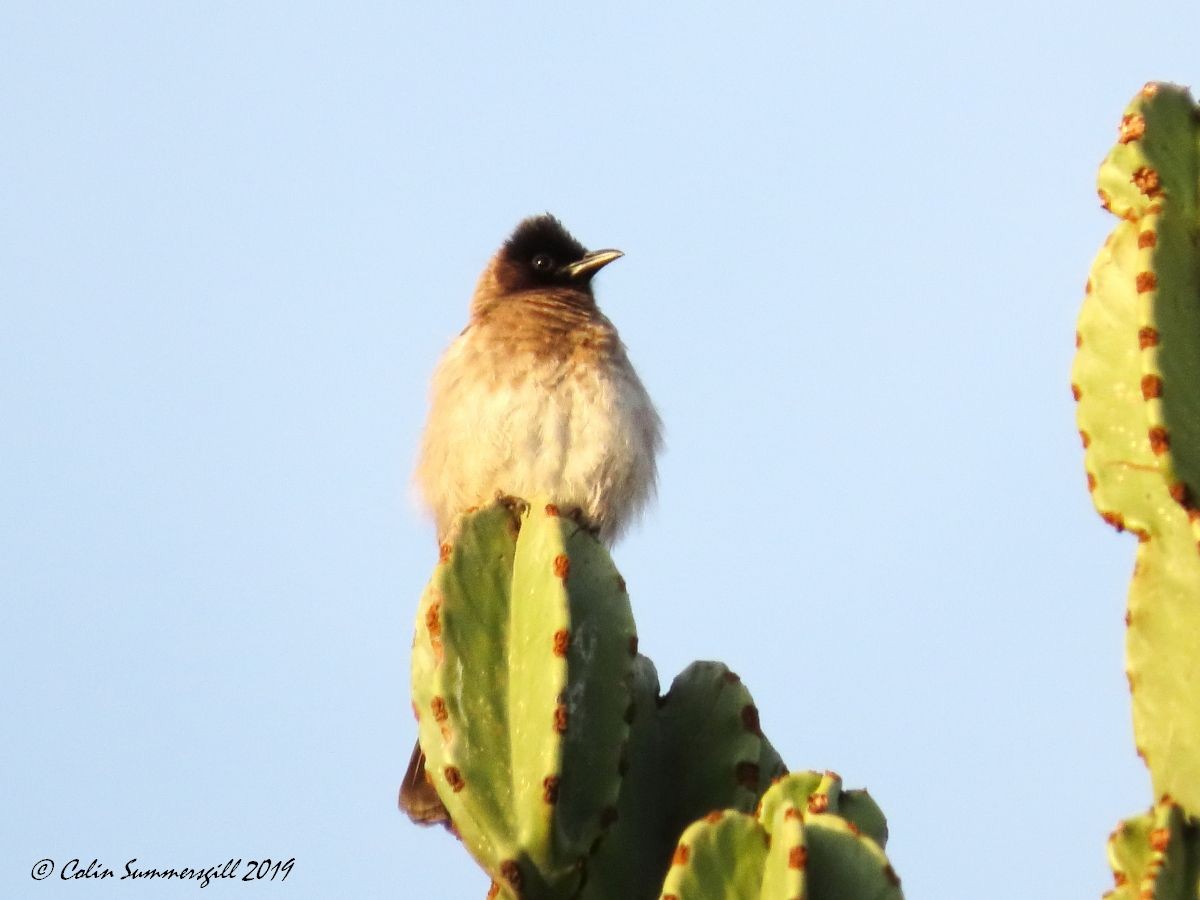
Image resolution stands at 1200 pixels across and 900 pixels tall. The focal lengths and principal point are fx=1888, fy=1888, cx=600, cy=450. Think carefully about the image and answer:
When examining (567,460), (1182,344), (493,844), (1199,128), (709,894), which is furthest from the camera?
(567,460)

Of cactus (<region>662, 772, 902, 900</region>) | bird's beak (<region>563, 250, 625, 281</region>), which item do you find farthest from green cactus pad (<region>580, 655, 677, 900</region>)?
bird's beak (<region>563, 250, 625, 281</region>)

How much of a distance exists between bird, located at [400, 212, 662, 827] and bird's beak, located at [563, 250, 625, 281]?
0.57 metres

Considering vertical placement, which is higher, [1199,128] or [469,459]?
[1199,128]

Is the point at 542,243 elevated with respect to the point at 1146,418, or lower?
elevated

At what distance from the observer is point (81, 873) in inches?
261

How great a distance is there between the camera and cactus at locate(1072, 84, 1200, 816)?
336cm

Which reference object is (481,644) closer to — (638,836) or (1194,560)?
(638,836)

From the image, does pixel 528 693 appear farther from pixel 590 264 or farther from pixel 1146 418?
pixel 590 264

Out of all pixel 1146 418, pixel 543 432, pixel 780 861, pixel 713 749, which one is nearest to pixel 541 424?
pixel 543 432

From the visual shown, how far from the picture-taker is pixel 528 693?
3.83 metres

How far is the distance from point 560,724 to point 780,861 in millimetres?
858

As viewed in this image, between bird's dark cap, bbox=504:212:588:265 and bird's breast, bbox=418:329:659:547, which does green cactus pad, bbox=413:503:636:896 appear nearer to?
bird's breast, bbox=418:329:659:547

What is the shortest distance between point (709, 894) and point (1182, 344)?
1.26m

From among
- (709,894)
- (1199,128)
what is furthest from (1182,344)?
(709,894)
